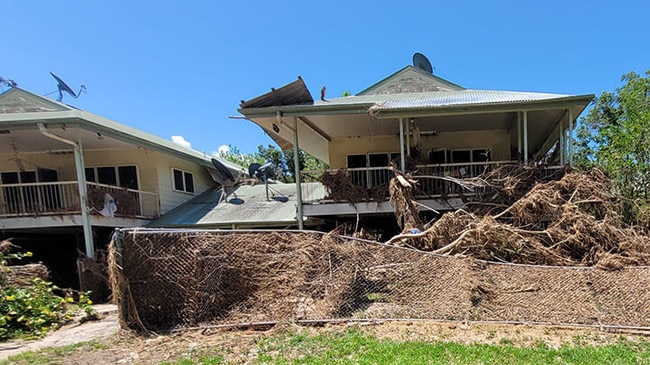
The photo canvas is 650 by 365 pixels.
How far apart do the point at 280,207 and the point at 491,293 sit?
8193mm

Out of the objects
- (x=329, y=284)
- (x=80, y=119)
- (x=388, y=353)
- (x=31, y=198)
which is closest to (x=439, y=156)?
(x=329, y=284)

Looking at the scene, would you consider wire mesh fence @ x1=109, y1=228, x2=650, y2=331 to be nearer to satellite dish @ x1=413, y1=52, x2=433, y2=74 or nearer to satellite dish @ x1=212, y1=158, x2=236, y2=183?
satellite dish @ x1=212, y1=158, x2=236, y2=183

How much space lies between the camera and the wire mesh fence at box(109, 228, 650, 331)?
523 cm

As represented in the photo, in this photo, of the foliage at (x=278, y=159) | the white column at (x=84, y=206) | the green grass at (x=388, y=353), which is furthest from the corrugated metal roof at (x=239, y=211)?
the foliage at (x=278, y=159)

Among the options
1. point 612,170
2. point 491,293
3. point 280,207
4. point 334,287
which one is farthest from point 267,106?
point 612,170

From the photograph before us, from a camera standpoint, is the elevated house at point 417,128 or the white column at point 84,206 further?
the white column at point 84,206

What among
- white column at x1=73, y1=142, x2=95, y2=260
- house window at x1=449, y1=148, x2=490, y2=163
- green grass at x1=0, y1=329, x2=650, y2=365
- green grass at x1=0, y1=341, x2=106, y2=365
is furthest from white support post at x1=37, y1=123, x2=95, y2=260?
house window at x1=449, y1=148, x2=490, y2=163

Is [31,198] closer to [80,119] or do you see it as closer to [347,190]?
[80,119]

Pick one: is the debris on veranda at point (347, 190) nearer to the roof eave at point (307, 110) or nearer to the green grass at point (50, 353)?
the roof eave at point (307, 110)

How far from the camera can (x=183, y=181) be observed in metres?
14.4

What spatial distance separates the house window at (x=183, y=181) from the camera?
13.9 m

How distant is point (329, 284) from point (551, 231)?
484 cm

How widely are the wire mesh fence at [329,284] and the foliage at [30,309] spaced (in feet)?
7.96

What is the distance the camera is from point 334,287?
564 centimetres
